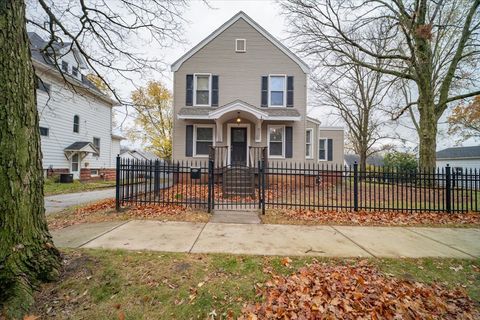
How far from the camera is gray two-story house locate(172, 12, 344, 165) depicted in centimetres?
1230

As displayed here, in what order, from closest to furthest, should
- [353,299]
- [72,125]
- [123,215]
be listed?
[353,299] → [123,215] → [72,125]

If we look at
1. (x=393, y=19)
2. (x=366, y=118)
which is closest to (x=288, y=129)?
(x=393, y=19)

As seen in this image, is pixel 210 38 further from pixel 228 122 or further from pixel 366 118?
pixel 366 118

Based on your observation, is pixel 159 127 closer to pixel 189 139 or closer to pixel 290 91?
pixel 189 139

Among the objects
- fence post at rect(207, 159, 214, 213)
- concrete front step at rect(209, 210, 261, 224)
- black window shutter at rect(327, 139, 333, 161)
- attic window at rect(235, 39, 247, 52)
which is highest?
attic window at rect(235, 39, 247, 52)

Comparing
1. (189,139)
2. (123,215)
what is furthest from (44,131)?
(123,215)

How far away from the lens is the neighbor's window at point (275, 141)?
12.5 metres

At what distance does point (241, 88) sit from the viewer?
12422mm

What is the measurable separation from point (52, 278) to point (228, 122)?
10.3m

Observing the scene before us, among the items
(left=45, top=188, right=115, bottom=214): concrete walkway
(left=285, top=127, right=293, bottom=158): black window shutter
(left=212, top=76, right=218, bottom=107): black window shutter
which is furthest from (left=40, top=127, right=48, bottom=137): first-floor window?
(left=285, top=127, right=293, bottom=158): black window shutter

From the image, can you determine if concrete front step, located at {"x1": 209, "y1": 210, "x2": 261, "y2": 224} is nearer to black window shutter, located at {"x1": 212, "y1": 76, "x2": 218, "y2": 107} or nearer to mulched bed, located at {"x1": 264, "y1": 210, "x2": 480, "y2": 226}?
mulched bed, located at {"x1": 264, "y1": 210, "x2": 480, "y2": 226}

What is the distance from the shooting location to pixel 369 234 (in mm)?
4816

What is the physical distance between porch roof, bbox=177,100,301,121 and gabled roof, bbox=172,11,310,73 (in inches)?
106

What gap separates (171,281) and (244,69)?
11811 millimetres
